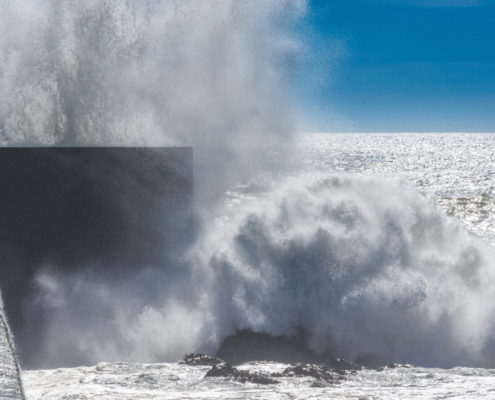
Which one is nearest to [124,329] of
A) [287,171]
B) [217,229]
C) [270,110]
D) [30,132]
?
[217,229]

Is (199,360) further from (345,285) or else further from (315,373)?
(345,285)

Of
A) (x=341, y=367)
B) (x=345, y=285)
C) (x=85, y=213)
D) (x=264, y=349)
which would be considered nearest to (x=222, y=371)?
(x=341, y=367)

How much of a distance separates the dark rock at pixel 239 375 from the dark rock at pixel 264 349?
1770 mm

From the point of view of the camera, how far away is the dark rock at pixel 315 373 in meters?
4.88

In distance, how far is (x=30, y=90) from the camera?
12047 mm

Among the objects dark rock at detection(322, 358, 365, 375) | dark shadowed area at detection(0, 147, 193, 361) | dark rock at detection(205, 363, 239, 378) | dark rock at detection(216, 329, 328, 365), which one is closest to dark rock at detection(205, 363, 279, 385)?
dark rock at detection(205, 363, 239, 378)

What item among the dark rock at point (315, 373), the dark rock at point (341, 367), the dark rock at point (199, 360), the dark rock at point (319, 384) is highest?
the dark rock at point (319, 384)

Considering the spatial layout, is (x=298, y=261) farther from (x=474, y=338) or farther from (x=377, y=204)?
(x=474, y=338)

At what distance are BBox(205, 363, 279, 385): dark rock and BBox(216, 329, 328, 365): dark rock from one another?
1.77m

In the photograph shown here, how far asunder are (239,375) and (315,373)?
74cm

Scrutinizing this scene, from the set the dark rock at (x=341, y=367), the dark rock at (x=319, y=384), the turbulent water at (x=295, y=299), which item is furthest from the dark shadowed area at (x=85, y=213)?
the dark rock at (x=319, y=384)

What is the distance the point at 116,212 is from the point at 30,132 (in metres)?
5.36

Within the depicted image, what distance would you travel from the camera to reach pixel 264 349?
709 centimetres

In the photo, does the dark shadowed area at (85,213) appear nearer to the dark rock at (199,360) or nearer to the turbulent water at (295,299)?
the turbulent water at (295,299)
